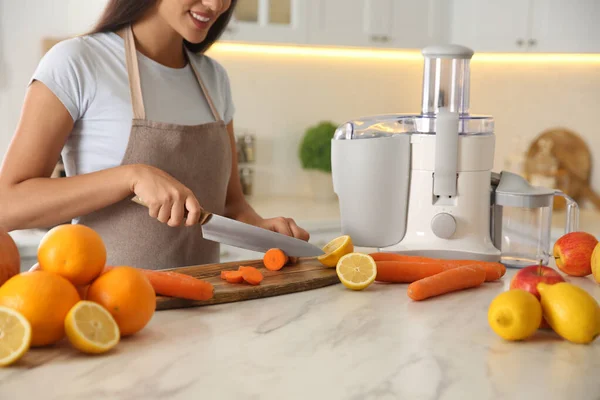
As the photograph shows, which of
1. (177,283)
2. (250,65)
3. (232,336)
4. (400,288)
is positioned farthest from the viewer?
(250,65)

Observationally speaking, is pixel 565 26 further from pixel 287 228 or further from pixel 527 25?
pixel 287 228

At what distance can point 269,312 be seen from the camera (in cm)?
113

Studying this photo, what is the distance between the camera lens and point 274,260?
135 cm

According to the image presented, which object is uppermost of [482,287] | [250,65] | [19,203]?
[250,65]

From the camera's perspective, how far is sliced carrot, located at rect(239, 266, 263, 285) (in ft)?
4.03

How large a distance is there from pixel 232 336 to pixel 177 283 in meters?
0.17

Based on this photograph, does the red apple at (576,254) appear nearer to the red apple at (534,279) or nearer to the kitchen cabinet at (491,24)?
the red apple at (534,279)

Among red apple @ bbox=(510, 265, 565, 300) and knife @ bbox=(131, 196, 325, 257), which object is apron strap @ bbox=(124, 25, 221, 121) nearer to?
knife @ bbox=(131, 196, 325, 257)

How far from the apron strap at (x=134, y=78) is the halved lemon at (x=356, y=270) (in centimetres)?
55

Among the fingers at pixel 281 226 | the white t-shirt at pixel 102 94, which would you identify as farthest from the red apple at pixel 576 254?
the white t-shirt at pixel 102 94

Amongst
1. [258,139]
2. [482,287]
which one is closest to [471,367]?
[482,287]

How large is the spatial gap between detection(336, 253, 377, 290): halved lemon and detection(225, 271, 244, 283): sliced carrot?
17cm

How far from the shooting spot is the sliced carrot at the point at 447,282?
1194 mm

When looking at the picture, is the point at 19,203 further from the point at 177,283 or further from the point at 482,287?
the point at 482,287
